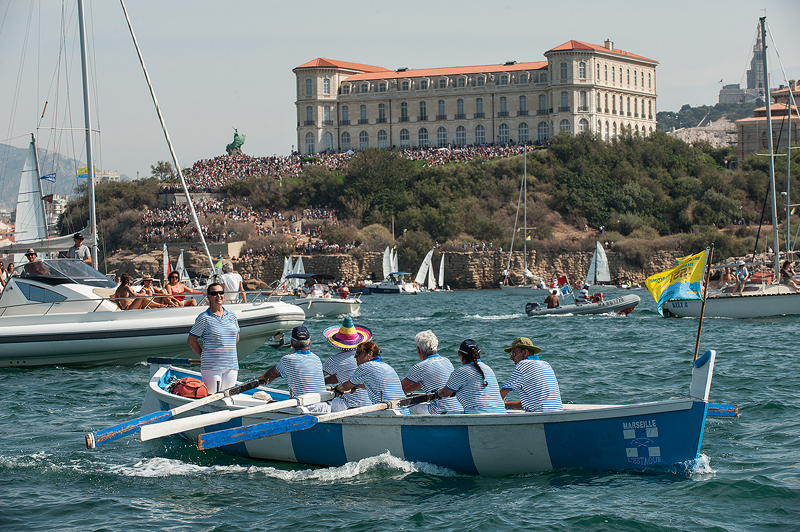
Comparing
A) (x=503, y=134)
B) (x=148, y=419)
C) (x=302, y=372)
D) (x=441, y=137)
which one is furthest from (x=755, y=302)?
(x=441, y=137)

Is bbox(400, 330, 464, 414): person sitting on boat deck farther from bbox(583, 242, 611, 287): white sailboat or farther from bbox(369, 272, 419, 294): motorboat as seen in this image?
bbox(369, 272, 419, 294): motorboat

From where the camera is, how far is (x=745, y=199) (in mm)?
89875

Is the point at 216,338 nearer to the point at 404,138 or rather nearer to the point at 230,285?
the point at 230,285

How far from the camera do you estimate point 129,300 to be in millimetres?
18891

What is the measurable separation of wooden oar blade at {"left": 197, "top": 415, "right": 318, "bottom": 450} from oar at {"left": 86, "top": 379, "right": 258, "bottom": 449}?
97 centimetres

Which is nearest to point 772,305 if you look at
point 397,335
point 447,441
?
point 397,335

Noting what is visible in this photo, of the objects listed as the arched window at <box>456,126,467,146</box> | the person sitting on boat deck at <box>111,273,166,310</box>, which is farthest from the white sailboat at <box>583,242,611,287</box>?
the arched window at <box>456,126,467,146</box>

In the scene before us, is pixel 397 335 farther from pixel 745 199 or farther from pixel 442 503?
pixel 745 199

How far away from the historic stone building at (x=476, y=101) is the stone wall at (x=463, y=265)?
26.0 meters

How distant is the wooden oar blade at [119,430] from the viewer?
30.5 ft

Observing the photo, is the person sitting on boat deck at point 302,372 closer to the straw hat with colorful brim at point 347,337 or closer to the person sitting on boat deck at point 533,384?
the straw hat with colorful brim at point 347,337

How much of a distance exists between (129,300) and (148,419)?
8.79m

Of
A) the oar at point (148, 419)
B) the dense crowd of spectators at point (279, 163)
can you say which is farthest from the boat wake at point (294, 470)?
the dense crowd of spectators at point (279, 163)

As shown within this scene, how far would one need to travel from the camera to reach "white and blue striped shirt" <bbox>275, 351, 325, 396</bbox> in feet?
35.2
